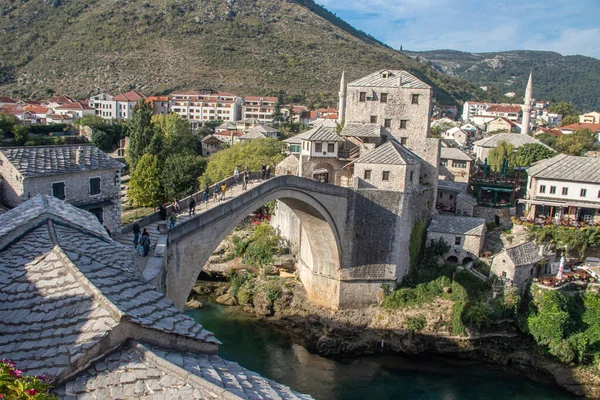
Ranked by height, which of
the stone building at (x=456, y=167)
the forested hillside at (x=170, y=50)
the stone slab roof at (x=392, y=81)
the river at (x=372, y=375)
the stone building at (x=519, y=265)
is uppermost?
the forested hillside at (x=170, y=50)

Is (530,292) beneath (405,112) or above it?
beneath

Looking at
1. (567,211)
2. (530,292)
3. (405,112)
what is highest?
(405,112)

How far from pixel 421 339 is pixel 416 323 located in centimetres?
87

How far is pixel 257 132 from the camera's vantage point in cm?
5972

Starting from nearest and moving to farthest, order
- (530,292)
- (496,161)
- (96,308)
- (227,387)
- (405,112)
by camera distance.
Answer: (227,387) < (96,308) < (530,292) < (405,112) < (496,161)

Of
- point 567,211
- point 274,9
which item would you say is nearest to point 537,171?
point 567,211

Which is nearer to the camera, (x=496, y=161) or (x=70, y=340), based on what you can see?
(x=70, y=340)

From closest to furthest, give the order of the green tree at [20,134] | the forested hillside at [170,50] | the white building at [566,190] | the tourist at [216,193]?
the tourist at [216,193]
the white building at [566,190]
the green tree at [20,134]
the forested hillside at [170,50]

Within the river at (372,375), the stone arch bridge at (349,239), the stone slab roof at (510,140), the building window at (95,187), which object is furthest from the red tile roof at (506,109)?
the building window at (95,187)

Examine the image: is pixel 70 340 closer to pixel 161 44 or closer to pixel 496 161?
pixel 496 161

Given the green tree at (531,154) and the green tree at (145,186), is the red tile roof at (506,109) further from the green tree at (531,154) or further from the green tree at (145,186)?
the green tree at (145,186)

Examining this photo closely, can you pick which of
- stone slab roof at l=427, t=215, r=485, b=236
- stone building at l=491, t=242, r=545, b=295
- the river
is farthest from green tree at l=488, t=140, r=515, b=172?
the river

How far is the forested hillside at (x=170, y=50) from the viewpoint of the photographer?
9719cm

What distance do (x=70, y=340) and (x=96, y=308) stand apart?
552mm
